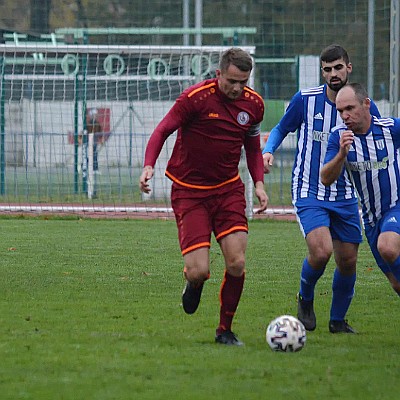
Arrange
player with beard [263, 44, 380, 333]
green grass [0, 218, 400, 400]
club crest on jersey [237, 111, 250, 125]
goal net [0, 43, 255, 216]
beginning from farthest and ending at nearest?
goal net [0, 43, 255, 216]
player with beard [263, 44, 380, 333]
club crest on jersey [237, 111, 250, 125]
green grass [0, 218, 400, 400]

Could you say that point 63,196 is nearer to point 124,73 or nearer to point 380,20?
point 124,73

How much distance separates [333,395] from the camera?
17.3 ft

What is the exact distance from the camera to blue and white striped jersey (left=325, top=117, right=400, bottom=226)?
276 inches

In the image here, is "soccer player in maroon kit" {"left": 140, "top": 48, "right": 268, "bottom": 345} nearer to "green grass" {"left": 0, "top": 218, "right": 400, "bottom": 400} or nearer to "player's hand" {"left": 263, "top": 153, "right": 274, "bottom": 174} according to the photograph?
"player's hand" {"left": 263, "top": 153, "right": 274, "bottom": 174}

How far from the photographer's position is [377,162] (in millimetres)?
7020

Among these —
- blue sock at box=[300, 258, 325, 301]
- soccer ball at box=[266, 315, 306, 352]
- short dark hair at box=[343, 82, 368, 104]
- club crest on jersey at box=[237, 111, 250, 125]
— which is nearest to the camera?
soccer ball at box=[266, 315, 306, 352]

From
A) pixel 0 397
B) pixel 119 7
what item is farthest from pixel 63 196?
pixel 0 397

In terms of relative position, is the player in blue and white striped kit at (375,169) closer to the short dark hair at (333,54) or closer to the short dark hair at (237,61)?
the short dark hair at (333,54)

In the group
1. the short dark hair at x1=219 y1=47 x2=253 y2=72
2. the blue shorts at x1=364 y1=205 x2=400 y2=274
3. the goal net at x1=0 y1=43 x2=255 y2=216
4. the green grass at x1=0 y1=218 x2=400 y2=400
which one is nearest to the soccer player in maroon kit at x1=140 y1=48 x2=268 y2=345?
the short dark hair at x1=219 y1=47 x2=253 y2=72

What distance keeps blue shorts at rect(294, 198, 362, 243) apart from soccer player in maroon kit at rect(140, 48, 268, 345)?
0.53 metres

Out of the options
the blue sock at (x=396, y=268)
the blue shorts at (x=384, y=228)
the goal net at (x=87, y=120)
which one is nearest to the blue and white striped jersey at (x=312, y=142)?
the blue shorts at (x=384, y=228)

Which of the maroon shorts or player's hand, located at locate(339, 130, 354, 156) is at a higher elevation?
player's hand, located at locate(339, 130, 354, 156)

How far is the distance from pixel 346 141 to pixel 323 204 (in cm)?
102

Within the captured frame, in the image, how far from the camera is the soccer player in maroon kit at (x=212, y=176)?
685cm
